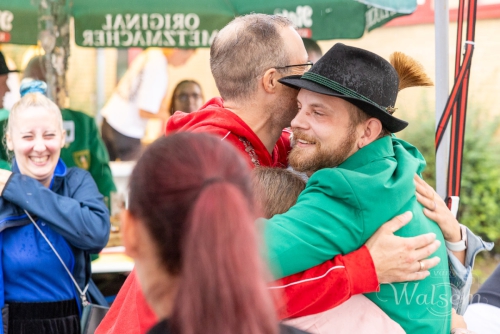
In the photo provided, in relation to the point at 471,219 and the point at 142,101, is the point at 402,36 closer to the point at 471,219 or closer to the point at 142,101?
the point at 142,101

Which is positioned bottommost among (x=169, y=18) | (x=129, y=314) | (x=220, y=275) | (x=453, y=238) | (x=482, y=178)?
(x=482, y=178)

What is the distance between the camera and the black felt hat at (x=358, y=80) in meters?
1.95

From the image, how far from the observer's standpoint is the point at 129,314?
75.9 inches

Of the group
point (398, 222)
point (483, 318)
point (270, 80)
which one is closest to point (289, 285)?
point (398, 222)

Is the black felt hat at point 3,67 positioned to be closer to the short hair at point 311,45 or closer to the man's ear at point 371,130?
the short hair at point 311,45

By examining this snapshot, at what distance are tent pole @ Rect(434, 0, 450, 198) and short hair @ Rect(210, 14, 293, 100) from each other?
3.89ft

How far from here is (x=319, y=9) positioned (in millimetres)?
4035

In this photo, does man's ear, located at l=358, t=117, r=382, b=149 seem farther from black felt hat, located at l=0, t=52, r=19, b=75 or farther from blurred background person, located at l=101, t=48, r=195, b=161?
black felt hat, located at l=0, t=52, r=19, b=75

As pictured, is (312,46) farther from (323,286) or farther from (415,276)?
(323,286)

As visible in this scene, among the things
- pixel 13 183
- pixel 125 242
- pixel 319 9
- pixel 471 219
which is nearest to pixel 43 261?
pixel 13 183

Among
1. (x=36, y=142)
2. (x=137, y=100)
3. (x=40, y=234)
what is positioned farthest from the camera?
(x=137, y=100)

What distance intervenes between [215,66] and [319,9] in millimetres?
1905

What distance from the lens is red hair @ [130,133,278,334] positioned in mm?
998

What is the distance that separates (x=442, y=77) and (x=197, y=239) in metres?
2.47
